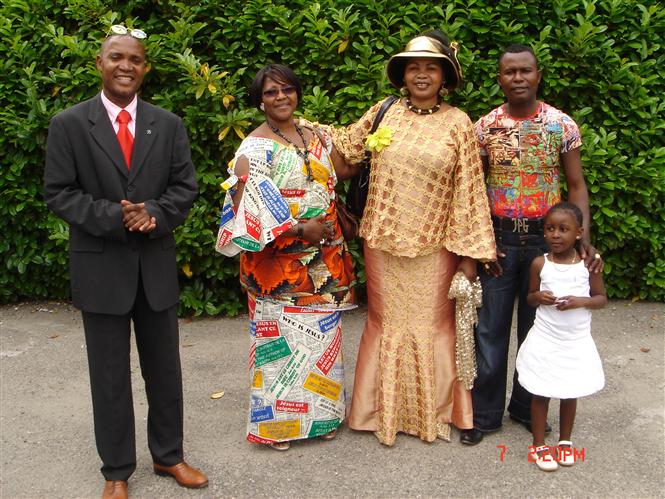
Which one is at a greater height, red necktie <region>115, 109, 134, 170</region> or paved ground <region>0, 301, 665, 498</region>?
red necktie <region>115, 109, 134, 170</region>

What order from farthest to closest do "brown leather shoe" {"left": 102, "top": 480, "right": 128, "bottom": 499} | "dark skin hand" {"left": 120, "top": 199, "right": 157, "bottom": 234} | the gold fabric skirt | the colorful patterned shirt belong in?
the gold fabric skirt
the colorful patterned shirt
"brown leather shoe" {"left": 102, "top": 480, "right": 128, "bottom": 499}
"dark skin hand" {"left": 120, "top": 199, "right": 157, "bottom": 234}

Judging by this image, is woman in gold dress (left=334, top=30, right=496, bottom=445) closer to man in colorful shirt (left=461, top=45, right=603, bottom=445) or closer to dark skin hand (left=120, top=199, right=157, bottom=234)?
man in colorful shirt (left=461, top=45, right=603, bottom=445)

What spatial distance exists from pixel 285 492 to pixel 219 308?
109 inches

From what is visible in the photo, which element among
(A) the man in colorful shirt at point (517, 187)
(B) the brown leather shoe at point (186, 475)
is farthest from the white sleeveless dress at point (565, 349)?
(B) the brown leather shoe at point (186, 475)

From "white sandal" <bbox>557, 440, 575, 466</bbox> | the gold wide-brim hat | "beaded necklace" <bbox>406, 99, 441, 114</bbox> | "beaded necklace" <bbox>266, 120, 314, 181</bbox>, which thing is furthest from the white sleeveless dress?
"beaded necklace" <bbox>266, 120, 314, 181</bbox>

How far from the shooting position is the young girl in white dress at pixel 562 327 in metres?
3.57

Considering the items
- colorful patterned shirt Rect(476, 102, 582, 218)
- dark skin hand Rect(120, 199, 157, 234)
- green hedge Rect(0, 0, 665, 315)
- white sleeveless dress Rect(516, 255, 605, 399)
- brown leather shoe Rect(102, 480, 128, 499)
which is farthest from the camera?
green hedge Rect(0, 0, 665, 315)

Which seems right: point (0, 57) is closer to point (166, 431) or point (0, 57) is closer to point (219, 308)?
point (219, 308)

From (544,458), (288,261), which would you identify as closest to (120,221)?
(288,261)

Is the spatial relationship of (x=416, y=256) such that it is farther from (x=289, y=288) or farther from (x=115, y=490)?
(x=115, y=490)

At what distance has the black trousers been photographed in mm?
3373

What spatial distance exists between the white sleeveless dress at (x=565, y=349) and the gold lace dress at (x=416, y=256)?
0.37 meters

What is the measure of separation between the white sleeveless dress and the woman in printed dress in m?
1.11

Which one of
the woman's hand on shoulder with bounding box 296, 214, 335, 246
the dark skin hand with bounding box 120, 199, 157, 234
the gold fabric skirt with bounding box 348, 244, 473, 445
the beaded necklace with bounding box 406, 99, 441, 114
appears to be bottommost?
the gold fabric skirt with bounding box 348, 244, 473, 445
